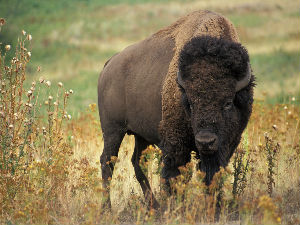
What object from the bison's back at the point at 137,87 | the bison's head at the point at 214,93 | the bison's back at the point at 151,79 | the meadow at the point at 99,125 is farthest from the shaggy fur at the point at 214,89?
the bison's back at the point at 137,87

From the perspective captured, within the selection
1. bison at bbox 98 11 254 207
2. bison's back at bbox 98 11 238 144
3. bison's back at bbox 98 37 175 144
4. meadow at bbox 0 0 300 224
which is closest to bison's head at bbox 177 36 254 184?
bison at bbox 98 11 254 207

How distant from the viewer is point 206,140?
5.27m

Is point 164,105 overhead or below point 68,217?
overhead

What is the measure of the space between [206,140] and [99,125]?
14.2 ft

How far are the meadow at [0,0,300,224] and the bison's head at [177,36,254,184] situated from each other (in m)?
0.35

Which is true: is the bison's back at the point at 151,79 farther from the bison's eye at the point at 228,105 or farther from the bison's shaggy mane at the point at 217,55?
the bison's eye at the point at 228,105

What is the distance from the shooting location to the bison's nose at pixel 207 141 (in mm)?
5281

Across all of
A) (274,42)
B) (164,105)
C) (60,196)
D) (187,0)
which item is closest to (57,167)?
(60,196)

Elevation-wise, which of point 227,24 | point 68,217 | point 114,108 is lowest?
point 68,217

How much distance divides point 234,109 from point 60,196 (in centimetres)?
215

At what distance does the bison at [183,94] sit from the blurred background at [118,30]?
57.5 ft

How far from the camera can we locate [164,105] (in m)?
6.47

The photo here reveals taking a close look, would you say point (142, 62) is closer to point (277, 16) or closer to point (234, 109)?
point (234, 109)

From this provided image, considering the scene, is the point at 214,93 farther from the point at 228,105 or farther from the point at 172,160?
the point at 172,160
